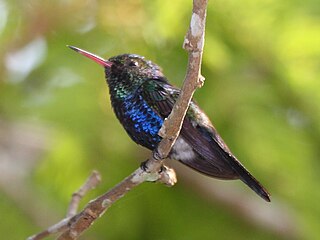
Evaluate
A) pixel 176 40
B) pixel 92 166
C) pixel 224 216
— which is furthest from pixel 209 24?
pixel 224 216

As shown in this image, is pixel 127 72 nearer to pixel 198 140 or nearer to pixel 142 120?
pixel 142 120

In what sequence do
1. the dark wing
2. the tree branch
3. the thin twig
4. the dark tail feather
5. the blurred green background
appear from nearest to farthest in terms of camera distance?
the tree branch → the dark tail feather → the dark wing → the thin twig → the blurred green background

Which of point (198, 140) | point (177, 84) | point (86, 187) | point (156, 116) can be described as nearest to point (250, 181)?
point (198, 140)

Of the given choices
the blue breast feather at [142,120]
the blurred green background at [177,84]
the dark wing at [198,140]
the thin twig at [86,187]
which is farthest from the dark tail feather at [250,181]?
the blurred green background at [177,84]

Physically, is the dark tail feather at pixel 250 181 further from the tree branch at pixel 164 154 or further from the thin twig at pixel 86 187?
the thin twig at pixel 86 187

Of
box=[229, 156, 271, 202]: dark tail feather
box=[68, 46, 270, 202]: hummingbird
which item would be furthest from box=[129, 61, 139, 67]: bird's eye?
box=[229, 156, 271, 202]: dark tail feather

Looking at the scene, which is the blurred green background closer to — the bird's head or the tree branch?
the bird's head

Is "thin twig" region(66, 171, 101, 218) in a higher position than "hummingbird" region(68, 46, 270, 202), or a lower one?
lower

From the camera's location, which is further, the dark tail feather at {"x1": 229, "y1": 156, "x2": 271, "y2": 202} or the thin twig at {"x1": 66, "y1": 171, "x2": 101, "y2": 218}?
the thin twig at {"x1": 66, "y1": 171, "x2": 101, "y2": 218}
